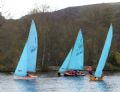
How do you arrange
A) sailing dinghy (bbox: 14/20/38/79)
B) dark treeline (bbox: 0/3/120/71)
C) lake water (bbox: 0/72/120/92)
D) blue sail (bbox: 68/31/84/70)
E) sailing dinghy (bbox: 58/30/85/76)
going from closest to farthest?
1. lake water (bbox: 0/72/120/92)
2. sailing dinghy (bbox: 14/20/38/79)
3. sailing dinghy (bbox: 58/30/85/76)
4. blue sail (bbox: 68/31/84/70)
5. dark treeline (bbox: 0/3/120/71)

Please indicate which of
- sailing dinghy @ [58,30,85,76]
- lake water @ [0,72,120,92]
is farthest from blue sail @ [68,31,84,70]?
lake water @ [0,72,120,92]

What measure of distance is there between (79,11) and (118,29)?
52.6 meters

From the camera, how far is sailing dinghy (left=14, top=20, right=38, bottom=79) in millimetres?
60469

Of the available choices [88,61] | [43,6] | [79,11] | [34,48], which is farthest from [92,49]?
[79,11]

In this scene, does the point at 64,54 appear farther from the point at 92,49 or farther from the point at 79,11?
the point at 79,11

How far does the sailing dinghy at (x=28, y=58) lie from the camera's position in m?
60.5

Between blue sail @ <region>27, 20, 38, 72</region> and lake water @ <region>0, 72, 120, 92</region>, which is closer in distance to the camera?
lake water @ <region>0, 72, 120, 92</region>

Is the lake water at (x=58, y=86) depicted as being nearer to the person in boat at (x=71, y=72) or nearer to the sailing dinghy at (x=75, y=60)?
the person in boat at (x=71, y=72)

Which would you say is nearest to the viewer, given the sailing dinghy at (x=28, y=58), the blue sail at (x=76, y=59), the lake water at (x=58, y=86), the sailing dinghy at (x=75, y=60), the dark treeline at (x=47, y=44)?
the lake water at (x=58, y=86)

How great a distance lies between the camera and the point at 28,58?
62.2 meters

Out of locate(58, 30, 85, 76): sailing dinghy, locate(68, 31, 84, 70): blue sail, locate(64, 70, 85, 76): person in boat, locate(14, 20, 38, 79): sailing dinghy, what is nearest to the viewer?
locate(14, 20, 38, 79): sailing dinghy

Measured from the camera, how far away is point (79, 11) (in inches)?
7338

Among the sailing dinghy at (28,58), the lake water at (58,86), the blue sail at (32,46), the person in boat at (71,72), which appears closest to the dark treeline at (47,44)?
the person in boat at (71,72)

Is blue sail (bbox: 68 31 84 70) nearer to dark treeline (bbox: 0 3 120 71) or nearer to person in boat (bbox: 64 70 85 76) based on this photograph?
person in boat (bbox: 64 70 85 76)
